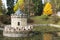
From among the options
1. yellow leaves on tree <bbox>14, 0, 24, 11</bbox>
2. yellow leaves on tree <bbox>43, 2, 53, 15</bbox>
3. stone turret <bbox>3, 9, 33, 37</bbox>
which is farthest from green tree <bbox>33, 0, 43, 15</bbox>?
stone turret <bbox>3, 9, 33, 37</bbox>

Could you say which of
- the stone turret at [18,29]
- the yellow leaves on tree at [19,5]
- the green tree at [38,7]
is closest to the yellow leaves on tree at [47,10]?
the green tree at [38,7]

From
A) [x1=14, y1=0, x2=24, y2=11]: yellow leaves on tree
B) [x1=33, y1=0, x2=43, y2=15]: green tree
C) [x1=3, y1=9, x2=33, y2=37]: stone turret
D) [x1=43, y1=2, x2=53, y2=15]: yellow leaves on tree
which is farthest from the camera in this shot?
[x1=14, y1=0, x2=24, y2=11]: yellow leaves on tree

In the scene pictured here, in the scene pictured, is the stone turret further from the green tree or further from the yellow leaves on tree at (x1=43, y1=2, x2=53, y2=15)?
the yellow leaves on tree at (x1=43, y1=2, x2=53, y2=15)

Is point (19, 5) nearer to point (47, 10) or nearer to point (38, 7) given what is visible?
point (38, 7)

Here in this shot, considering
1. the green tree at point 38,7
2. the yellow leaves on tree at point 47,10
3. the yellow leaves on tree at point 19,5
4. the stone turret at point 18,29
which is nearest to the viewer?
the stone turret at point 18,29

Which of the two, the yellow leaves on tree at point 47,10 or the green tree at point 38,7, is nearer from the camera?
the yellow leaves on tree at point 47,10

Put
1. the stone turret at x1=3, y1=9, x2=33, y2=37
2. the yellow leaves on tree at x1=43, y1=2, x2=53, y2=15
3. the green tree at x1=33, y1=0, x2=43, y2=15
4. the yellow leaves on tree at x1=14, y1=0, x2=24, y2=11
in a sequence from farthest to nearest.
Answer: the yellow leaves on tree at x1=14, y1=0, x2=24, y2=11, the green tree at x1=33, y1=0, x2=43, y2=15, the yellow leaves on tree at x1=43, y1=2, x2=53, y2=15, the stone turret at x1=3, y1=9, x2=33, y2=37

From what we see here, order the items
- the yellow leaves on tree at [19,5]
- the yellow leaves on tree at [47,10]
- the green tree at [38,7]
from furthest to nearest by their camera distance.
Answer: the yellow leaves on tree at [19,5] → the green tree at [38,7] → the yellow leaves on tree at [47,10]

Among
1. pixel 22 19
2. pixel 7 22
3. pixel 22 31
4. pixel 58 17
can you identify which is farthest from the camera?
pixel 58 17

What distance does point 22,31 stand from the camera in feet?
132

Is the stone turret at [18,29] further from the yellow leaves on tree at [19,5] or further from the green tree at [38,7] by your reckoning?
the yellow leaves on tree at [19,5]

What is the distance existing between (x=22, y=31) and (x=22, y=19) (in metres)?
3.96

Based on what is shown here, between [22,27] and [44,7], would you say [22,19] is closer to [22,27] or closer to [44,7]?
[22,27]

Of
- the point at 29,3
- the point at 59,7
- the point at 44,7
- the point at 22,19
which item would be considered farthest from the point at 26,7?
the point at 22,19
